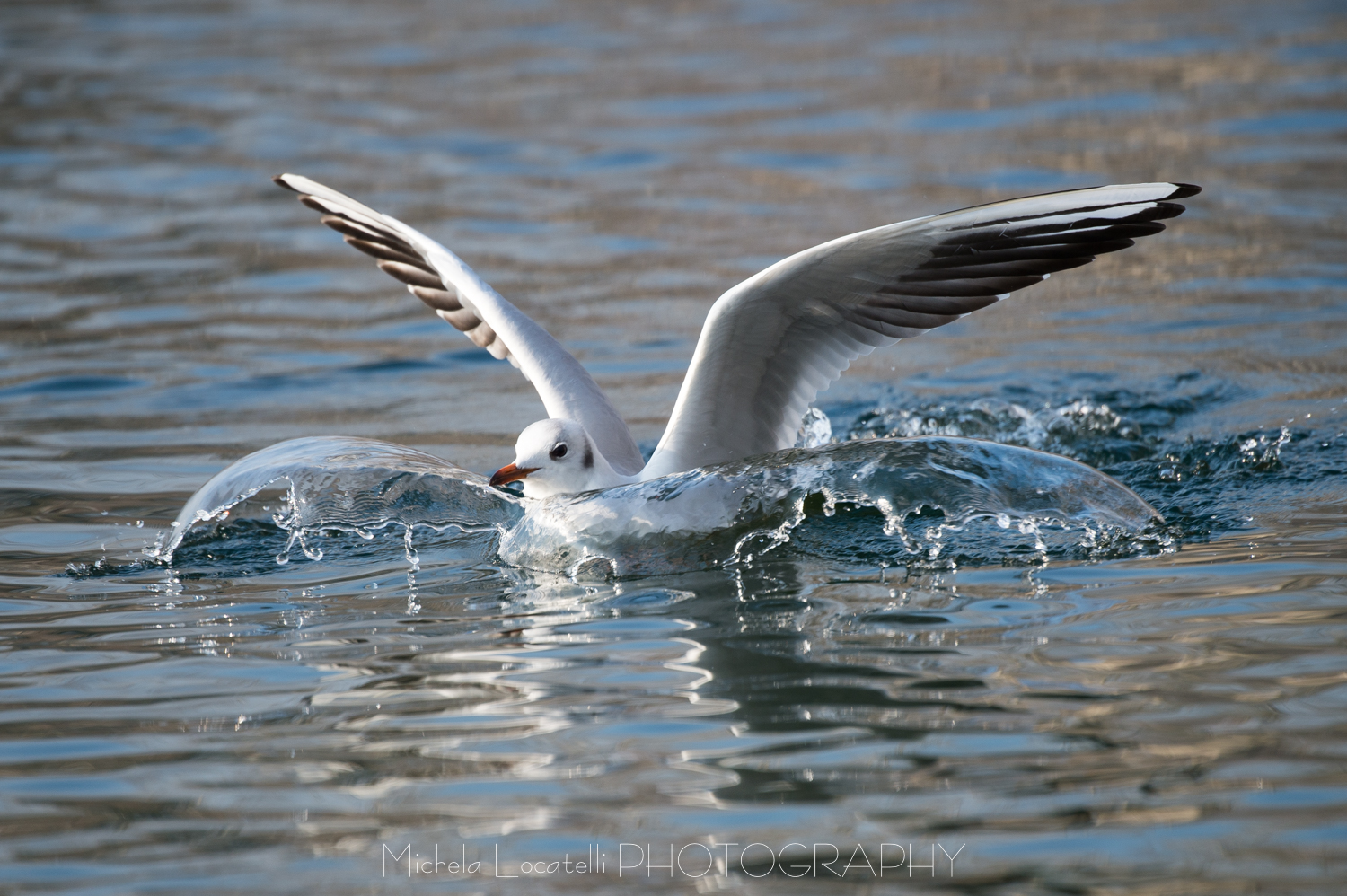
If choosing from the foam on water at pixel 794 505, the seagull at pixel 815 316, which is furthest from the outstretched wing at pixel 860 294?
the foam on water at pixel 794 505

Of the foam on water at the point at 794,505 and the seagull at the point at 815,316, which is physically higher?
the seagull at the point at 815,316

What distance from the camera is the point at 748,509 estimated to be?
5.66 m

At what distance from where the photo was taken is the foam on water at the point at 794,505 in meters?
5.58

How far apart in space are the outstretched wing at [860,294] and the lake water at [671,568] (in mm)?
512

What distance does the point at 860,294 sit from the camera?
18.1ft

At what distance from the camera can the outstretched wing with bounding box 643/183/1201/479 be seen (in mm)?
5215

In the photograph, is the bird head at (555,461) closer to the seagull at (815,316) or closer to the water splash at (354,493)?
the seagull at (815,316)

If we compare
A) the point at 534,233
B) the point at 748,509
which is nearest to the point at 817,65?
the point at 534,233

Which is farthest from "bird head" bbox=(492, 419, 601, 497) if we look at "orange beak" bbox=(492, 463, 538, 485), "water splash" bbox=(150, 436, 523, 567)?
"water splash" bbox=(150, 436, 523, 567)

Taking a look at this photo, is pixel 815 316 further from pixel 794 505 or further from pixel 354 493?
pixel 354 493

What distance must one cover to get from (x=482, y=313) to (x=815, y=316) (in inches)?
66.3

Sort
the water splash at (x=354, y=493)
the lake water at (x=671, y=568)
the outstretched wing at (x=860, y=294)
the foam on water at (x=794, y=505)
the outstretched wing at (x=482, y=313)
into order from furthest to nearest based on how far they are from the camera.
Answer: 1. the outstretched wing at (x=482, y=313)
2. the water splash at (x=354, y=493)
3. the foam on water at (x=794, y=505)
4. the outstretched wing at (x=860, y=294)
5. the lake water at (x=671, y=568)

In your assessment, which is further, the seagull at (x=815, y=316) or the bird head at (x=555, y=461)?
the bird head at (x=555, y=461)

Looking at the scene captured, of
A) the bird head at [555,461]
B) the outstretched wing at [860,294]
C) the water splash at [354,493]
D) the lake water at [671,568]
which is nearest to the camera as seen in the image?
the lake water at [671,568]
